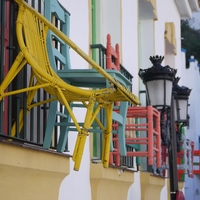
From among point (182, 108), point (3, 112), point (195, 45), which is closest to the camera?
point (3, 112)

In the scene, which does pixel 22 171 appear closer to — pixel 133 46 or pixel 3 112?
pixel 3 112

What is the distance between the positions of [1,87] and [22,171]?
0.60m

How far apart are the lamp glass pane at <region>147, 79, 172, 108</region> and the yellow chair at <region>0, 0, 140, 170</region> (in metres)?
2.88

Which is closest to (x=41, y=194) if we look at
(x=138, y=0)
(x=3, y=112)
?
(x=3, y=112)

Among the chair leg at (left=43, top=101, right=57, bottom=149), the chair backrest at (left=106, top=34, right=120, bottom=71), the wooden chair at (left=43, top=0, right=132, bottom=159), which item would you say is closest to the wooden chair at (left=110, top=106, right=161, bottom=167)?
the chair backrest at (left=106, top=34, right=120, bottom=71)

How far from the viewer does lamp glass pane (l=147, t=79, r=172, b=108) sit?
25.2ft

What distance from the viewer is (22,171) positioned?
15.3 ft

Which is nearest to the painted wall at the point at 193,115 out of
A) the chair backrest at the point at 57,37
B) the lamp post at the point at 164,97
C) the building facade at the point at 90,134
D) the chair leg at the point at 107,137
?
the building facade at the point at 90,134

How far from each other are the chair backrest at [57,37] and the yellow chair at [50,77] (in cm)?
18

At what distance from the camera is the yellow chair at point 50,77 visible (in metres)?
4.41

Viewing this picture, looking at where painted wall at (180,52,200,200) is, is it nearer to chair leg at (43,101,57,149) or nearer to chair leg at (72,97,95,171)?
chair leg at (43,101,57,149)

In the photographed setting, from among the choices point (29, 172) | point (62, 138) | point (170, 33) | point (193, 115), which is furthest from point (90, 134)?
point (193, 115)

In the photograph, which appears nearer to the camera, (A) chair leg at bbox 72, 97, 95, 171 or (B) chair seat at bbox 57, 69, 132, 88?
(A) chair leg at bbox 72, 97, 95, 171

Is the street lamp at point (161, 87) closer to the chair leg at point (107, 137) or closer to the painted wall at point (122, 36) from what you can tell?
the painted wall at point (122, 36)
